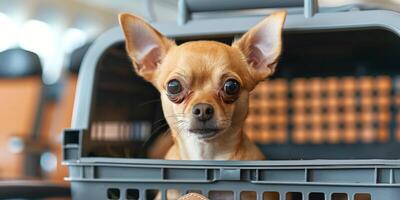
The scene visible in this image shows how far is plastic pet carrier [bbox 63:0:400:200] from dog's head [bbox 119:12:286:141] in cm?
2

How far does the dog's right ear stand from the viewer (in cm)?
77

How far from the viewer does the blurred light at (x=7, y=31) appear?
317cm

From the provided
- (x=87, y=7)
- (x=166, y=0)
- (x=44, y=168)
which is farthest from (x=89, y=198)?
(x=87, y=7)

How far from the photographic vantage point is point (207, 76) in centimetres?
74

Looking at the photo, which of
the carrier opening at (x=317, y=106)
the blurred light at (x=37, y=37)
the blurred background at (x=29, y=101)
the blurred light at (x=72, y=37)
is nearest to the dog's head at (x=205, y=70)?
the carrier opening at (x=317, y=106)

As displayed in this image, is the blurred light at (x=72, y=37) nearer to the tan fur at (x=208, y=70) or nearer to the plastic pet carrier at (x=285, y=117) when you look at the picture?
the plastic pet carrier at (x=285, y=117)

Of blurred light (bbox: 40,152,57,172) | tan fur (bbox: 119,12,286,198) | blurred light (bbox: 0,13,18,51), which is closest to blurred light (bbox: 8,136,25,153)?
blurred light (bbox: 40,152,57,172)

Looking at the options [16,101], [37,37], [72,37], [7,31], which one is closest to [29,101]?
[16,101]

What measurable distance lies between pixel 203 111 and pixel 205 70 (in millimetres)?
66

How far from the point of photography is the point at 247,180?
662mm

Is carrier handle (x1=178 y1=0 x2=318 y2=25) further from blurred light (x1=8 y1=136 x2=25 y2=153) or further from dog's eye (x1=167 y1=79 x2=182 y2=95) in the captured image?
blurred light (x1=8 y1=136 x2=25 y2=153)

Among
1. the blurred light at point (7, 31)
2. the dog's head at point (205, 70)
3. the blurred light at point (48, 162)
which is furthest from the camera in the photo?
the blurred light at point (7, 31)

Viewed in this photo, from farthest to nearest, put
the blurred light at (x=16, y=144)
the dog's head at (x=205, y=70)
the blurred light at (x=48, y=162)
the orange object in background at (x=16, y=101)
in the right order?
the blurred light at (x=48, y=162) → the orange object in background at (x=16, y=101) → the blurred light at (x=16, y=144) → the dog's head at (x=205, y=70)

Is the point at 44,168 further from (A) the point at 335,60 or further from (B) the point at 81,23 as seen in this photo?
(A) the point at 335,60
